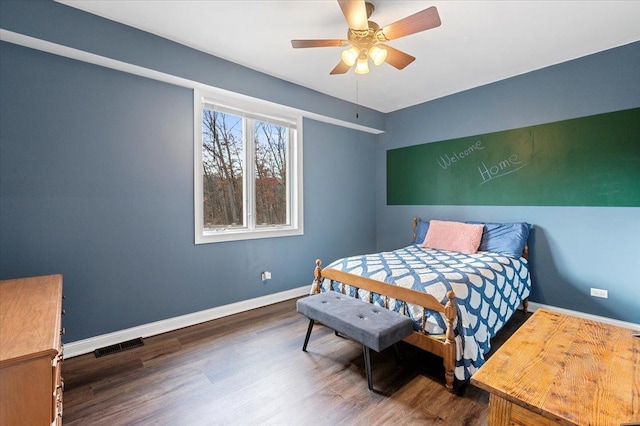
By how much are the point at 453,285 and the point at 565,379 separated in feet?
3.76

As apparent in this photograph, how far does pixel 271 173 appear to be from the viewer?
3654mm

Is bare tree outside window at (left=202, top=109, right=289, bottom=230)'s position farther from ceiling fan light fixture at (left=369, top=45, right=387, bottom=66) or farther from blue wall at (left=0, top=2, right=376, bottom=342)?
ceiling fan light fixture at (left=369, top=45, right=387, bottom=66)

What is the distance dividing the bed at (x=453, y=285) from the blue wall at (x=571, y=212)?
263 millimetres

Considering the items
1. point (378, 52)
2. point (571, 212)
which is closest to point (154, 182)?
point (378, 52)

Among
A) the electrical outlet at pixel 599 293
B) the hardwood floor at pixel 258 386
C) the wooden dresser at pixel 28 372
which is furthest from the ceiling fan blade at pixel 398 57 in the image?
the electrical outlet at pixel 599 293

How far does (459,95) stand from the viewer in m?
3.87

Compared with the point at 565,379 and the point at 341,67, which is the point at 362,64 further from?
the point at 565,379

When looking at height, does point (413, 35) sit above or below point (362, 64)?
above

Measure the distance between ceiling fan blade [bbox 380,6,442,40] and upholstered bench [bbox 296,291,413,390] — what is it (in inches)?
76.9

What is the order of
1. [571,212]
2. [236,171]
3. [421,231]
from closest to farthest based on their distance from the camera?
[571,212] → [236,171] → [421,231]

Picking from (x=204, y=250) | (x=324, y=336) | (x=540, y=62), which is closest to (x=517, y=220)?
(x=540, y=62)

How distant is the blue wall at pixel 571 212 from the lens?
2760 mm

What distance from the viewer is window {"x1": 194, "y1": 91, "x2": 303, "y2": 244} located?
306cm

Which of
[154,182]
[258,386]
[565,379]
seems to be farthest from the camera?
[154,182]
